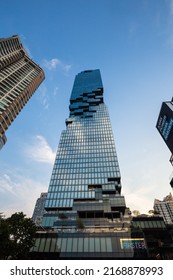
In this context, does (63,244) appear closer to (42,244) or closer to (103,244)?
(42,244)

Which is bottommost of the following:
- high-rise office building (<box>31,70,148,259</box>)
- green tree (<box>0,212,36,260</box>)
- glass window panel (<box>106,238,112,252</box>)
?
green tree (<box>0,212,36,260</box>)

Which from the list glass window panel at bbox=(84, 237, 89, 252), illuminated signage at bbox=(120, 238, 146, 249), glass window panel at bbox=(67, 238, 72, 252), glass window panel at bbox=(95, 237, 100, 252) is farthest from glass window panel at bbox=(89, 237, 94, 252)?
illuminated signage at bbox=(120, 238, 146, 249)

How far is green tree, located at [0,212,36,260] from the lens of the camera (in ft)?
84.0

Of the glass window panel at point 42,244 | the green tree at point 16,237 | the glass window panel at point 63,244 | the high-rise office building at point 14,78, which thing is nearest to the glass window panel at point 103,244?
the glass window panel at point 63,244

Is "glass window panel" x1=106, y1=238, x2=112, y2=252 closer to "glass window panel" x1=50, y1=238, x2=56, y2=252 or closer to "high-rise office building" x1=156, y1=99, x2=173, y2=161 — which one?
"glass window panel" x1=50, y1=238, x2=56, y2=252

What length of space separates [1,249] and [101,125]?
93596mm

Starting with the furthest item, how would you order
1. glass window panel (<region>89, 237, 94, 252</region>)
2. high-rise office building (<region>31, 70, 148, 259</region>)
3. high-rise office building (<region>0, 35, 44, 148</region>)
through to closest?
1. high-rise office building (<region>0, 35, 44, 148</region>)
2. high-rise office building (<region>31, 70, 148, 259</region>)
3. glass window panel (<region>89, 237, 94, 252</region>)

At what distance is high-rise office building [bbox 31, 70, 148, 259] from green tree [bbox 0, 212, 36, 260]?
42.0ft

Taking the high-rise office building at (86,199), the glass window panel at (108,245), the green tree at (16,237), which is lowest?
the green tree at (16,237)

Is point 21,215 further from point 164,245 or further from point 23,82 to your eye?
point 23,82

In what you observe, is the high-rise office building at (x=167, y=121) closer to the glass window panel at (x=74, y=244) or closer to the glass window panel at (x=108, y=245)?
the glass window panel at (x=108, y=245)

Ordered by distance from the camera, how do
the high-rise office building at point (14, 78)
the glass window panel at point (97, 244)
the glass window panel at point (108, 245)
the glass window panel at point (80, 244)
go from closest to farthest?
1. the glass window panel at point (108, 245)
2. the glass window panel at point (97, 244)
3. the glass window panel at point (80, 244)
4. the high-rise office building at point (14, 78)

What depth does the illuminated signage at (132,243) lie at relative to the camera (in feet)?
124
